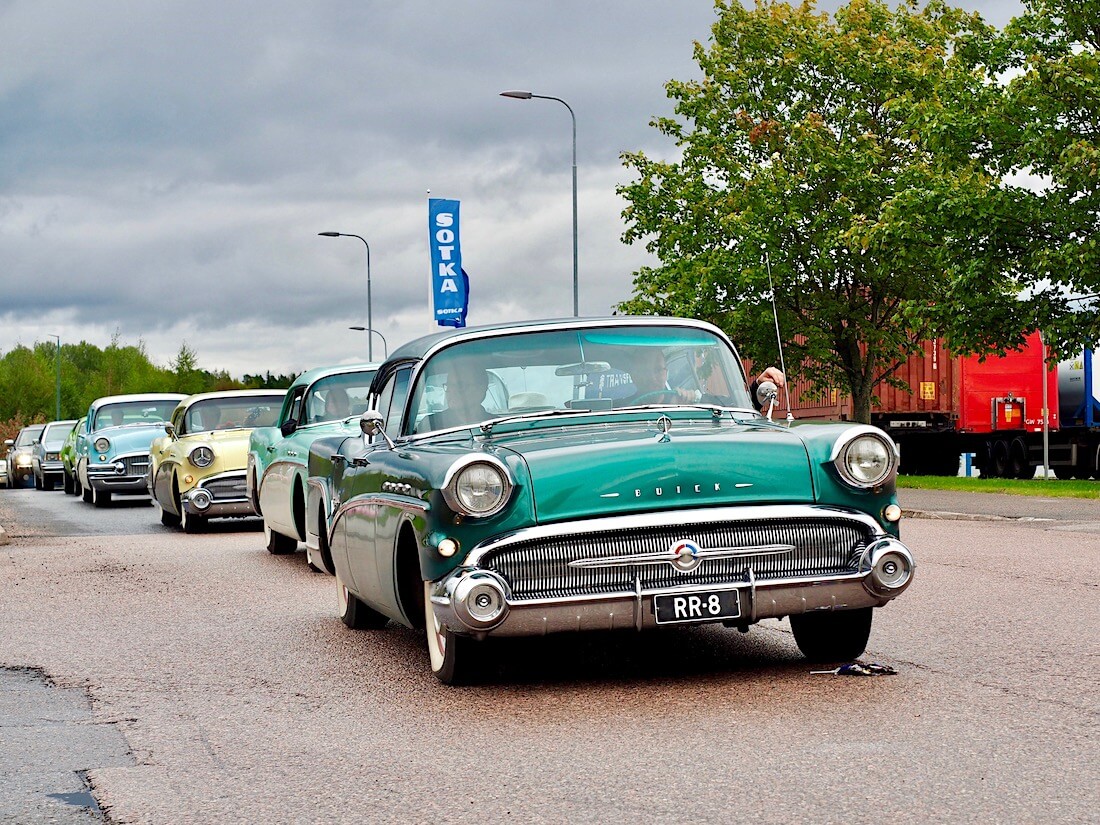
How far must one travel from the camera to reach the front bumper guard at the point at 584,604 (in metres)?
6.06

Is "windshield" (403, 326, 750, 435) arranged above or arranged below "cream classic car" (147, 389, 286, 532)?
above

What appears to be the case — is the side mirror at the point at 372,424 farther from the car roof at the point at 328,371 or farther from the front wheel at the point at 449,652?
the car roof at the point at 328,371

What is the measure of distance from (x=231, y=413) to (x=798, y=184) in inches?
755

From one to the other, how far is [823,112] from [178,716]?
106 feet

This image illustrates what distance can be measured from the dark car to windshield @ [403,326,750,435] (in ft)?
102

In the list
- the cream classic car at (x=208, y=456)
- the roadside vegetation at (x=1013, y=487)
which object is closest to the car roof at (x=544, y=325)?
the cream classic car at (x=208, y=456)

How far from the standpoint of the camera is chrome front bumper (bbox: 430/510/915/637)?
6.07 m

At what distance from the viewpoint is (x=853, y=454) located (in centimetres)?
656

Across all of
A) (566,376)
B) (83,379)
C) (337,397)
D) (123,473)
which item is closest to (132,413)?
(123,473)

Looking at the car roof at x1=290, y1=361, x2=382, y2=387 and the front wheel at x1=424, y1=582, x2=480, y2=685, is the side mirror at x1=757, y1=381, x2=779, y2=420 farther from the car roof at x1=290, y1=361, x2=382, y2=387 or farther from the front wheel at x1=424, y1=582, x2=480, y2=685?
the car roof at x1=290, y1=361, x2=382, y2=387

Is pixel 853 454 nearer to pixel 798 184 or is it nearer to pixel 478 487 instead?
pixel 478 487

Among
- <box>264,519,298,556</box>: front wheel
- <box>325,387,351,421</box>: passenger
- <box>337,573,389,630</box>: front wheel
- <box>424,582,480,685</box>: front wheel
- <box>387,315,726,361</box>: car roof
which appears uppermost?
<box>387,315,726,361</box>: car roof

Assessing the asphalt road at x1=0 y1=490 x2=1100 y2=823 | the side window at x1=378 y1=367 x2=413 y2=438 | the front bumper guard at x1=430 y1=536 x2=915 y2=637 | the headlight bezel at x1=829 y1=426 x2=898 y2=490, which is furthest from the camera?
the side window at x1=378 y1=367 x2=413 y2=438

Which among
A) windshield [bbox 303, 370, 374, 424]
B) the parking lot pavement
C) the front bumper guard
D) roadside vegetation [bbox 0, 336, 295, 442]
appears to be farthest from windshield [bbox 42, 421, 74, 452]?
roadside vegetation [bbox 0, 336, 295, 442]
